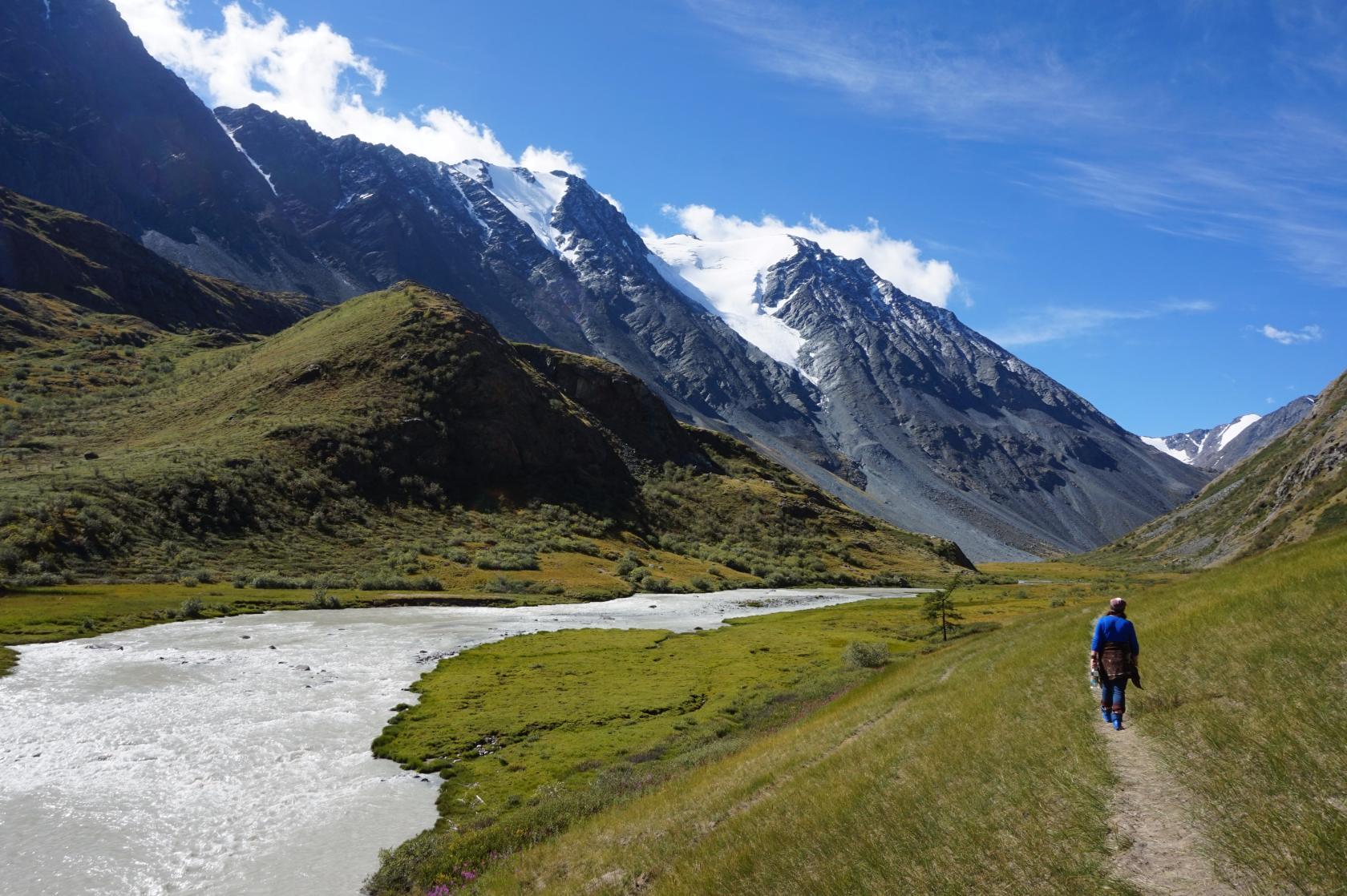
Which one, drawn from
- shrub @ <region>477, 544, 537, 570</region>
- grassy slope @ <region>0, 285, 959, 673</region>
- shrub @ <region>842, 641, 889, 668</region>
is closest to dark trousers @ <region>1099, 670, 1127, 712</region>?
shrub @ <region>842, 641, 889, 668</region>

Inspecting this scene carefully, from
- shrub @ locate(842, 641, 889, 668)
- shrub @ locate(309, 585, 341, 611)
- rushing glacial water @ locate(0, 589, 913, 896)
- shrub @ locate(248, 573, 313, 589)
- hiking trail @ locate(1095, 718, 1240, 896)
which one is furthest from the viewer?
shrub @ locate(248, 573, 313, 589)

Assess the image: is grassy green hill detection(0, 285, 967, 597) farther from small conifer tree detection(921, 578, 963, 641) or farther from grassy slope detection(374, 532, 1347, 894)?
grassy slope detection(374, 532, 1347, 894)

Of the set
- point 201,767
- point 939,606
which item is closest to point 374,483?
point 939,606

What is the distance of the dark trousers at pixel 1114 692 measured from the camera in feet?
50.7

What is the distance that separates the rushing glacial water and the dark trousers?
19.9m

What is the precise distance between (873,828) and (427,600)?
7685 cm

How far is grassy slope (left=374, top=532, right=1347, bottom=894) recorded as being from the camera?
10.6m

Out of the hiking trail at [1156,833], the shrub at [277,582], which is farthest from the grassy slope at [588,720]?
the shrub at [277,582]

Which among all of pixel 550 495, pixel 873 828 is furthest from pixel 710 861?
pixel 550 495

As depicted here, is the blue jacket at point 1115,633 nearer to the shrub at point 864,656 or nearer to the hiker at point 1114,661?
the hiker at point 1114,661

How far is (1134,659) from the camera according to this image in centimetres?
1593

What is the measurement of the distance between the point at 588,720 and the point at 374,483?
103 meters

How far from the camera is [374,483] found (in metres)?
129

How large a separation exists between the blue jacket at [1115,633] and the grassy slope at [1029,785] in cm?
145
